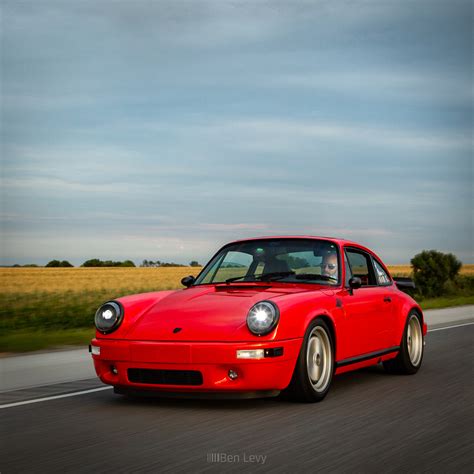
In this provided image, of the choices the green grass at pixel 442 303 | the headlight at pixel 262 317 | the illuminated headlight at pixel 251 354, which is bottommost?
the green grass at pixel 442 303

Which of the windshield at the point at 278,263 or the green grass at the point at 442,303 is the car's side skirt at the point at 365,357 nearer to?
the windshield at the point at 278,263

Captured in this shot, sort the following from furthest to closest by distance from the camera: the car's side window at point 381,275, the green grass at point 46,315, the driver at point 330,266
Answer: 1. the green grass at point 46,315
2. the car's side window at point 381,275
3. the driver at point 330,266

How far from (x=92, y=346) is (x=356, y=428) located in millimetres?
2573

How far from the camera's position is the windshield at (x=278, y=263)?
8336mm

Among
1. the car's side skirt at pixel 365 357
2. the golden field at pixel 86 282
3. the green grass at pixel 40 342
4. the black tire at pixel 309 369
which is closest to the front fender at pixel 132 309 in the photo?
the black tire at pixel 309 369

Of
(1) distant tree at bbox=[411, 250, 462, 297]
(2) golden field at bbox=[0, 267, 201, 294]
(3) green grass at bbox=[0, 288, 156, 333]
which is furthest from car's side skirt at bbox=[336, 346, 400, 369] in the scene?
(1) distant tree at bbox=[411, 250, 462, 297]

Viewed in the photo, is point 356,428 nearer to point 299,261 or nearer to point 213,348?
point 213,348

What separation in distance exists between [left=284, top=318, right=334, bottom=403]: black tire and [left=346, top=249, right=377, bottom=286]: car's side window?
56.1 inches

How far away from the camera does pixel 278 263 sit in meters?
8.52

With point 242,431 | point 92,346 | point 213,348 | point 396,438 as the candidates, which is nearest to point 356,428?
point 396,438

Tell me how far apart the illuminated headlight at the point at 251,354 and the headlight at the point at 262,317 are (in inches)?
6.1

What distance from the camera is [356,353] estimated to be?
26.7ft

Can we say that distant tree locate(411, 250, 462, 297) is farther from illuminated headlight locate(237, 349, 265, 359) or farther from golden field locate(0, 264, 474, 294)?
illuminated headlight locate(237, 349, 265, 359)

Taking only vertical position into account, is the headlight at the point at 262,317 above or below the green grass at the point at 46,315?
above
